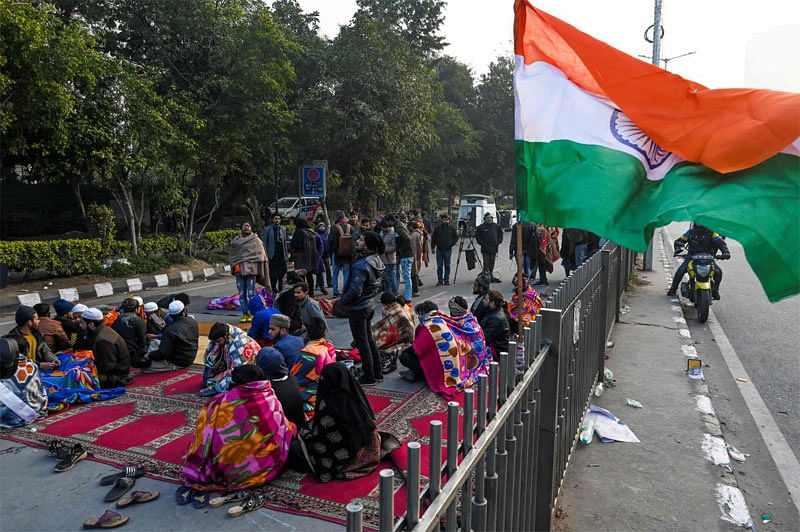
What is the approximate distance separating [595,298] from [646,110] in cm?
273

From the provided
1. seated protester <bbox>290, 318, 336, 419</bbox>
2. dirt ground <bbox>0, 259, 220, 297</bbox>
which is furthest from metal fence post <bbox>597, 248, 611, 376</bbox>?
dirt ground <bbox>0, 259, 220, 297</bbox>

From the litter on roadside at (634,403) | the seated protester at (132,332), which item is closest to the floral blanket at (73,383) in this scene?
the seated protester at (132,332)

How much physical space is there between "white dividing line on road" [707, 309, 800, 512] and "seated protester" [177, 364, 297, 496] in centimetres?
371

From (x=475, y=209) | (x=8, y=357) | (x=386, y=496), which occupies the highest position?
(x=475, y=209)

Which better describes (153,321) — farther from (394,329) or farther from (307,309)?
(394,329)

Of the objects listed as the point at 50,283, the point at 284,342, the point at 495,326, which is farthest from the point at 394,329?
the point at 50,283

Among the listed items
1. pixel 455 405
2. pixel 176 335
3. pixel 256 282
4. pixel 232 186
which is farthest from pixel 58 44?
pixel 455 405

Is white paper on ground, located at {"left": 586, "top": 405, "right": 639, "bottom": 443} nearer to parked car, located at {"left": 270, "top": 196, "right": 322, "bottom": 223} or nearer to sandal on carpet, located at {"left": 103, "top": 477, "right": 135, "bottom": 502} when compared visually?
sandal on carpet, located at {"left": 103, "top": 477, "right": 135, "bottom": 502}

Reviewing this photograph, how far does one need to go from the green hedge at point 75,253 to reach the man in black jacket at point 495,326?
30.9 ft

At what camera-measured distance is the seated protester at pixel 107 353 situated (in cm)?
625

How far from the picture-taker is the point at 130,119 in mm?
13961

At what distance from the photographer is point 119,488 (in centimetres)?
424

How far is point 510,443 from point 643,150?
1618 mm

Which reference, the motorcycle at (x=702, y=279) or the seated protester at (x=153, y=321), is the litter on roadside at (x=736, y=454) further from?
the seated protester at (x=153, y=321)
